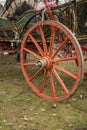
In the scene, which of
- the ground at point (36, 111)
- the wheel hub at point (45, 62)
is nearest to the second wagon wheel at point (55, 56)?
the wheel hub at point (45, 62)

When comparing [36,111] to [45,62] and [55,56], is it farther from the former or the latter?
[55,56]

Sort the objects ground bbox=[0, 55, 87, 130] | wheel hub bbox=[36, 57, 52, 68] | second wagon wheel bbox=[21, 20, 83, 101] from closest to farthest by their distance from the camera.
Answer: ground bbox=[0, 55, 87, 130] < second wagon wheel bbox=[21, 20, 83, 101] < wheel hub bbox=[36, 57, 52, 68]

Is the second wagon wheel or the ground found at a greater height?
the second wagon wheel

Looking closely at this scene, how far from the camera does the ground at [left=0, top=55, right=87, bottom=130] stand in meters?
5.37

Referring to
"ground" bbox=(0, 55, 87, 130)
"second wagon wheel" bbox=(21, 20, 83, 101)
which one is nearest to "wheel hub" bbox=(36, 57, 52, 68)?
"second wagon wheel" bbox=(21, 20, 83, 101)

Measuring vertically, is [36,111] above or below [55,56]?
below

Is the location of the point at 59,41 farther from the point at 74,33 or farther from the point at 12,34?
the point at 12,34

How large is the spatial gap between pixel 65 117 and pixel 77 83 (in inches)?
22.6

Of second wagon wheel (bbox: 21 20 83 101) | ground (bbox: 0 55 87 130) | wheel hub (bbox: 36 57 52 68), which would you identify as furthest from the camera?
wheel hub (bbox: 36 57 52 68)

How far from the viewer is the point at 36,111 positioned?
19.5 ft

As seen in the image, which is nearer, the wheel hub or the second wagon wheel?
the second wagon wheel

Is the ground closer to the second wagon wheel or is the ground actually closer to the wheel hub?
the second wagon wheel

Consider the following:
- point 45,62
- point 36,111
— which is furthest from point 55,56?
point 36,111

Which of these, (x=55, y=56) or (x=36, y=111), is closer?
(x=36, y=111)
